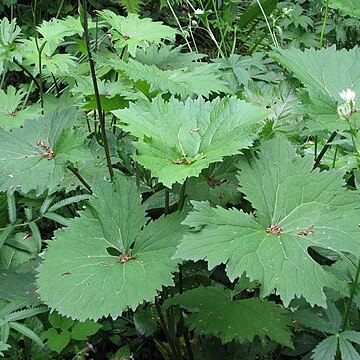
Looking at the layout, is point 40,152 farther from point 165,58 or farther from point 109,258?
point 165,58

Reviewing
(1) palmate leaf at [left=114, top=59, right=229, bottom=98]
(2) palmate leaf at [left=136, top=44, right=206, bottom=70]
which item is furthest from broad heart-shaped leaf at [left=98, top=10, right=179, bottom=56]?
(1) palmate leaf at [left=114, top=59, right=229, bottom=98]

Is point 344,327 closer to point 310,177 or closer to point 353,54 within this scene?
point 310,177

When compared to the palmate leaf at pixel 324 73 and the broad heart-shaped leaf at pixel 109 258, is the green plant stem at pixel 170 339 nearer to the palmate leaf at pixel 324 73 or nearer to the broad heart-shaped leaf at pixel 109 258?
the broad heart-shaped leaf at pixel 109 258

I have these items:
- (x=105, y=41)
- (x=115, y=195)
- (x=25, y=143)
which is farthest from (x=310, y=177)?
(x=105, y=41)

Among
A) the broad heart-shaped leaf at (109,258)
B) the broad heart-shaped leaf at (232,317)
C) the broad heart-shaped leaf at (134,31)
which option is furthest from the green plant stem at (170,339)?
the broad heart-shaped leaf at (134,31)

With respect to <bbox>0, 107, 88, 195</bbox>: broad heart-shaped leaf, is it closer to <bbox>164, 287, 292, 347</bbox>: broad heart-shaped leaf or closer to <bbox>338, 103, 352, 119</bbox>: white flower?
<bbox>164, 287, 292, 347</bbox>: broad heart-shaped leaf

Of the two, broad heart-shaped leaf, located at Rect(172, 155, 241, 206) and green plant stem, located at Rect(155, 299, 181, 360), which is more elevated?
broad heart-shaped leaf, located at Rect(172, 155, 241, 206)

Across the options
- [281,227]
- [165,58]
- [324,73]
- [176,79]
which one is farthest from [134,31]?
[281,227]
